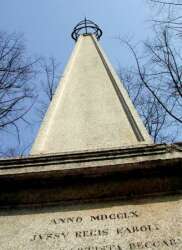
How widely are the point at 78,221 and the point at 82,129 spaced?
170 centimetres

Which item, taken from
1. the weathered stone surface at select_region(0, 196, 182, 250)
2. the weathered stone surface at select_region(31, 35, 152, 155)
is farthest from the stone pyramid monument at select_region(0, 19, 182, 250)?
the weathered stone surface at select_region(31, 35, 152, 155)

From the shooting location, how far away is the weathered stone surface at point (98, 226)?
3.06 meters

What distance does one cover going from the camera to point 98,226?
325cm

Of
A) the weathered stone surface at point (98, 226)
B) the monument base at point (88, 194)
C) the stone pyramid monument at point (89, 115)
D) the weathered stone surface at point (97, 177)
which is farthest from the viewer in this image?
the stone pyramid monument at point (89, 115)

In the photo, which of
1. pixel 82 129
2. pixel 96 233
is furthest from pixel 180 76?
pixel 96 233

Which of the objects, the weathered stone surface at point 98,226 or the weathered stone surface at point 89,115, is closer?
the weathered stone surface at point 98,226

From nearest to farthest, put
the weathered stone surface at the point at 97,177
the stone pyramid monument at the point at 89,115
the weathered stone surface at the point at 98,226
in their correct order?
the weathered stone surface at the point at 98,226, the weathered stone surface at the point at 97,177, the stone pyramid monument at the point at 89,115

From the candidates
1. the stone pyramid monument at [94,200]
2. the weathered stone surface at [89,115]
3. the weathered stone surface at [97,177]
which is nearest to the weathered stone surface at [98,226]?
the stone pyramid monument at [94,200]

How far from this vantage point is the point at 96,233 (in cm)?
318

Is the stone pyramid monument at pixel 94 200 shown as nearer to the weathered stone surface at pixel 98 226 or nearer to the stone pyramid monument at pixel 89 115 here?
the weathered stone surface at pixel 98 226

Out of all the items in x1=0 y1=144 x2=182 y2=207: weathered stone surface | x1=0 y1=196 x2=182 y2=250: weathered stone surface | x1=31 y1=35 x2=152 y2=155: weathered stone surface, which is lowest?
x1=0 y1=196 x2=182 y2=250: weathered stone surface

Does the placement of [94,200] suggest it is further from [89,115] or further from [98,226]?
[89,115]

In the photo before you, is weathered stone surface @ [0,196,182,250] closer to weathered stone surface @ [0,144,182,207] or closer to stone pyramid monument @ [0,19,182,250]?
stone pyramid monument @ [0,19,182,250]

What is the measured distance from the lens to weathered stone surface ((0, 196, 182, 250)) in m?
3.06
